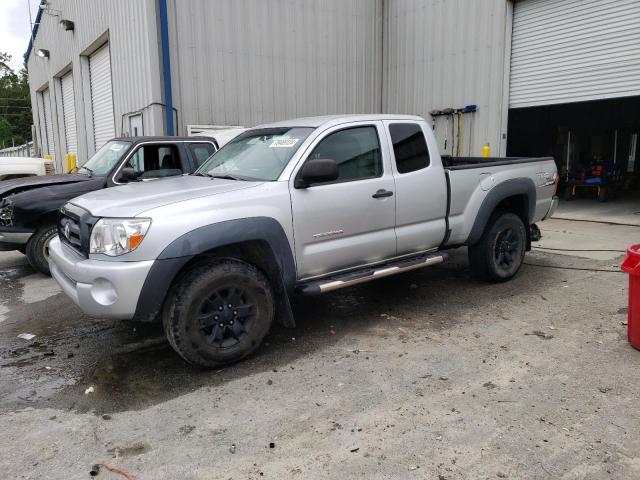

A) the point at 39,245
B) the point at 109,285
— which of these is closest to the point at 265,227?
the point at 109,285

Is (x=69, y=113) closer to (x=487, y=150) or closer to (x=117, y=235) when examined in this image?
(x=487, y=150)

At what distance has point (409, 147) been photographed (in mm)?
5062

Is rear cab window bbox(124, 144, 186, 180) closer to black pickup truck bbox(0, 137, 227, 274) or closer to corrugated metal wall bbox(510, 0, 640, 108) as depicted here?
black pickup truck bbox(0, 137, 227, 274)

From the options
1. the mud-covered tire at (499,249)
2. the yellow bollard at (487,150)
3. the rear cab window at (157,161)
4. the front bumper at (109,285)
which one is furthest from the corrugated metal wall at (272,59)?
the front bumper at (109,285)

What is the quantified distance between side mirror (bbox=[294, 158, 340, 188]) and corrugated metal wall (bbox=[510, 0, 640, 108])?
8.59m

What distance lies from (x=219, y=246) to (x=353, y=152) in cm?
164

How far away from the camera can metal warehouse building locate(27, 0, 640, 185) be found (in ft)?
35.5

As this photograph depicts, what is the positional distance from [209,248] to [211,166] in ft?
5.21

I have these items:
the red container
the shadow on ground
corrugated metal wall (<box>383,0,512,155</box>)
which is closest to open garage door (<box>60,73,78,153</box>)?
corrugated metal wall (<box>383,0,512,155</box>)

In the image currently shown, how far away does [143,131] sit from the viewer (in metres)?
12.3

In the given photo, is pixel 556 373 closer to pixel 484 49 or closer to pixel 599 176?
pixel 484 49

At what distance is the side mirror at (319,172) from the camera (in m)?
4.04

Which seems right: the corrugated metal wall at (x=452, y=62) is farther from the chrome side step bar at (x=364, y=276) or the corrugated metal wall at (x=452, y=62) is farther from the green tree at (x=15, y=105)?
the green tree at (x=15, y=105)

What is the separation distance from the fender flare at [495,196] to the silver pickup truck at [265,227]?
2 cm
